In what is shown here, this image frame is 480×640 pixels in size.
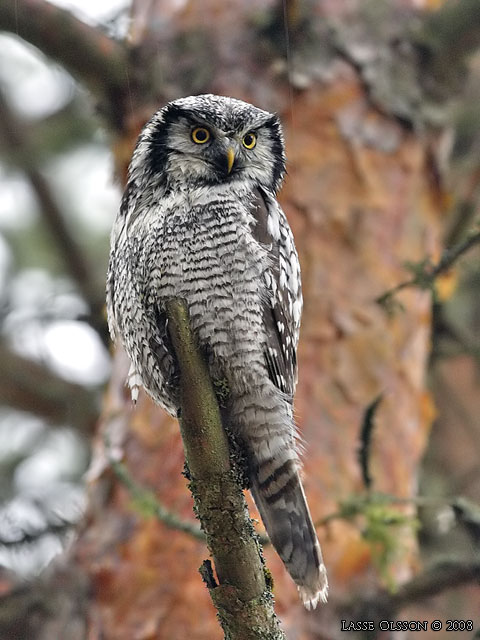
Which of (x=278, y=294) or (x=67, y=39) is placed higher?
(x=67, y=39)

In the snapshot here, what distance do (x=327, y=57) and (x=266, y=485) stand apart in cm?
290

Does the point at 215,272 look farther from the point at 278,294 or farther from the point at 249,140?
the point at 249,140

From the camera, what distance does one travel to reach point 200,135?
136 inches

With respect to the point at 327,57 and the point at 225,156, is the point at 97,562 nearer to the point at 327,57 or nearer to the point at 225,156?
the point at 225,156

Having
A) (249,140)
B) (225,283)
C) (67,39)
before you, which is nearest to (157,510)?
(225,283)

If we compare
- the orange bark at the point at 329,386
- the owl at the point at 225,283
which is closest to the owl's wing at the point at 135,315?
the owl at the point at 225,283

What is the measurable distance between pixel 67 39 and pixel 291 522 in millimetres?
2754

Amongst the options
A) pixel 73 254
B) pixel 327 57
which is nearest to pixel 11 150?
pixel 73 254

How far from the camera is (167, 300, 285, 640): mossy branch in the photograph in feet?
8.09

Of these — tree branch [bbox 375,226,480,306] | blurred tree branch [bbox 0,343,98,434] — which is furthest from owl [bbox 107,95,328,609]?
blurred tree branch [bbox 0,343,98,434]

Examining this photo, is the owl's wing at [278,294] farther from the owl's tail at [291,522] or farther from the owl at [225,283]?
the owl's tail at [291,522]

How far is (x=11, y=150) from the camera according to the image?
6.29 meters

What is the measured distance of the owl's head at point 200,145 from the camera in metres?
3.42

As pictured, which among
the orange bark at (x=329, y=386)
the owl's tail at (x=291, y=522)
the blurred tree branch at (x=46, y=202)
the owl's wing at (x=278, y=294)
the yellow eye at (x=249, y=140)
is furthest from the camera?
the blurred tree branch at (x=46, y=202)
